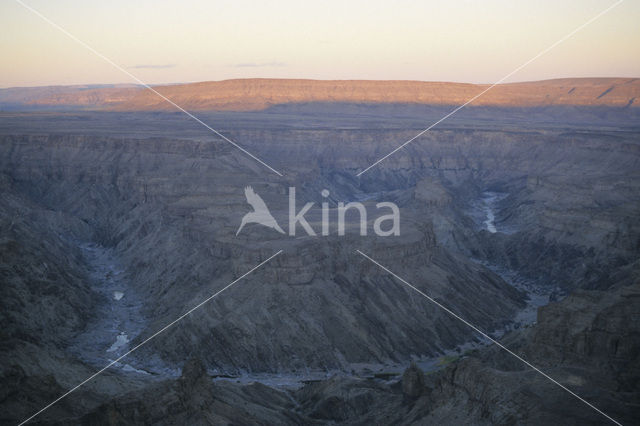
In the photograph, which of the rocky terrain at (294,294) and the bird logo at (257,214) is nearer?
the rocky terrain at (294,294)

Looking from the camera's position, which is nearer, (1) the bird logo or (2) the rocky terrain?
(2) the rocky terrain

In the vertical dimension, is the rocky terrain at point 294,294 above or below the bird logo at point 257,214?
below

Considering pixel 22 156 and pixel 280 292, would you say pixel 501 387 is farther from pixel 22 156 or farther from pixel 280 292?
pixel 22 156

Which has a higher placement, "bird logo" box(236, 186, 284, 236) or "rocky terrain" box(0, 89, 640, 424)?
"bird logo" box(236, 186, 284, 236)

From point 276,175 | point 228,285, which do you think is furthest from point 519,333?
point 276,175
